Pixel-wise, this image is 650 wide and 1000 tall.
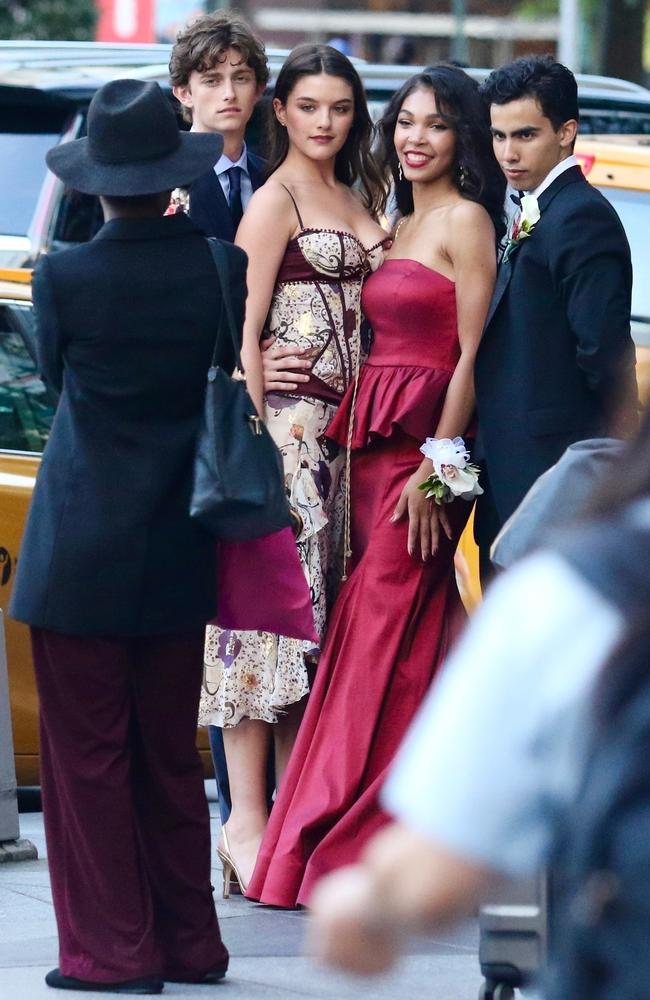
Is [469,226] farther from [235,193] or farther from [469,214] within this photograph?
[235,193]

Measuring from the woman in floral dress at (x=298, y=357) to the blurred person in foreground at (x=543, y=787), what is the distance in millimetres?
3491

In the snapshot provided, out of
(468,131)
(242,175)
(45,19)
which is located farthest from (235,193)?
(45,19)

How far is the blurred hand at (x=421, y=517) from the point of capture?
16.2 feet

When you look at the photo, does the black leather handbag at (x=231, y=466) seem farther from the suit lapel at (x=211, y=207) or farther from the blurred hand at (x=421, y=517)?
the suit lapel at (x=211, y=207)

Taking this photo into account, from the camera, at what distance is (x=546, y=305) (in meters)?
4.61

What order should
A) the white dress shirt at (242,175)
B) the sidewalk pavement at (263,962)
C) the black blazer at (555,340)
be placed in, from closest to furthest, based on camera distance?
the sidewalk pavement at (263,962) → the black blazer at (555,340) → the white dress shirt at (242,175)

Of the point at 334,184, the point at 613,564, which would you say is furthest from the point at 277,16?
the point at 613,564

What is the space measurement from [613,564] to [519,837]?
0.23 metres

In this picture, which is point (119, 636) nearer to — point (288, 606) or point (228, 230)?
point (288, 606)

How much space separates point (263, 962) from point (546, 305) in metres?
1.66

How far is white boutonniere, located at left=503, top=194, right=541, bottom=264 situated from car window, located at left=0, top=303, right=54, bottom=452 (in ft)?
6.91

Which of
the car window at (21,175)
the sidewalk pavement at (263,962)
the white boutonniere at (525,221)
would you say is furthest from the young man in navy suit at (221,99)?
the car window at (21,175)

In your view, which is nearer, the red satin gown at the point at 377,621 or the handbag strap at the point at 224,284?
the handbag strap at the point at 224,284

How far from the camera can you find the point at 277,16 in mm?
37375
